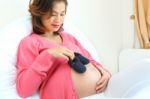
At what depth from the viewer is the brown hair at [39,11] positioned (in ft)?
4.41

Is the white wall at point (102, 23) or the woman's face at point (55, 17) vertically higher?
the woman's face at point (55, 17)

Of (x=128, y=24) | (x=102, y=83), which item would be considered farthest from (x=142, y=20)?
(x=102, y=83)

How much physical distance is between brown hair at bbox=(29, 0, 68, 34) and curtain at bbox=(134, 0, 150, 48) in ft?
3.43


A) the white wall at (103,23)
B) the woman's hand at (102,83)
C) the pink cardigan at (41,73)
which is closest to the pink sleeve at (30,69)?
the pink cardigan at (41,73)

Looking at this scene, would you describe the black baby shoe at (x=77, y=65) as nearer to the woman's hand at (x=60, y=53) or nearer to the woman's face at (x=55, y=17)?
the woman's hand at (x=60, y=53)

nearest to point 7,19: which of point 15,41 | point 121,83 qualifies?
point 15,41

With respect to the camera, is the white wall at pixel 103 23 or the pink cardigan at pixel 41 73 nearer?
the pink cardigan at pixel 41 73

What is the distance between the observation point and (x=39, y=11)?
1.37 meters

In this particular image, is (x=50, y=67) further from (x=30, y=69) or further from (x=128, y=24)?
(x=128, y=24)

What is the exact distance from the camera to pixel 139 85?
3.87 ft

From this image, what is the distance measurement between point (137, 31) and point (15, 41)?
1.30 meters

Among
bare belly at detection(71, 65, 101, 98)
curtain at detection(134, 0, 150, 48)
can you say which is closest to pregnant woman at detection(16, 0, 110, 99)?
bare belly at detection(71, 65, 101, 98)

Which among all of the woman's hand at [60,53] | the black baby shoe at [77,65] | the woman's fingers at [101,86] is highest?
the woman's hand at [60,53]

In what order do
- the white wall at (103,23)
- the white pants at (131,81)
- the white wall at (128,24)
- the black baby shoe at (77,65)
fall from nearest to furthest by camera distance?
1. the white pants at (131,81)
2. the black baby shoe at (77,65)
3. the white wall at (103,23)
4. the white wall at (128,24)
